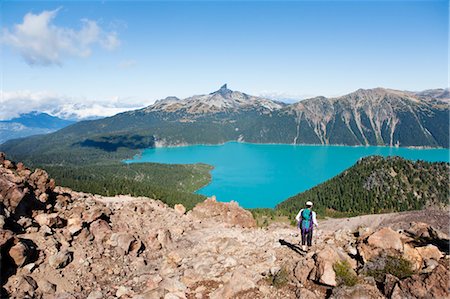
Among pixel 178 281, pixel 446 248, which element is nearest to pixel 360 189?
pixel 446 248

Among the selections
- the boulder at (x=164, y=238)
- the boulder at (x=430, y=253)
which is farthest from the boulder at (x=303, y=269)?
the boulder at (x=164, y=238)

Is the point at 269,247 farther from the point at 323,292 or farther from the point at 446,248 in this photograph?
the point at 446,248

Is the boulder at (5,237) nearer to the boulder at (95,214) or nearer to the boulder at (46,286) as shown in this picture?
the boulder at (46,286)

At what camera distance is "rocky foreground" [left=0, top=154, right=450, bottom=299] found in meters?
15.0

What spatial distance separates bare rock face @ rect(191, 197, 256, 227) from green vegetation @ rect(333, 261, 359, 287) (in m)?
20.4

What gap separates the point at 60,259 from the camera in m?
17.0

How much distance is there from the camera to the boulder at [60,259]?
1668cm

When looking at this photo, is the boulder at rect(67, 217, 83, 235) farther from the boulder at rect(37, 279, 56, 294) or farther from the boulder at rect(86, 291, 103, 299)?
the boulder at rect(86, 291, 103, 299)

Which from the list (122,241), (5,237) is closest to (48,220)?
(5,237)

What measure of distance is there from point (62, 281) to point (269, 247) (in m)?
12.6

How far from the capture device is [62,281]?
52.9 feet

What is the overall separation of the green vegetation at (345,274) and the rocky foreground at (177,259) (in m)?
0.05

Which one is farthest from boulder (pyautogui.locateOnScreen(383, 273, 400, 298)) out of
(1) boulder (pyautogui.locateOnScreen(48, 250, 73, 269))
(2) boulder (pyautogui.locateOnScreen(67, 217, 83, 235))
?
(2) boulder (pyautogui.locateOnScreen(67, 217, 83, 235))

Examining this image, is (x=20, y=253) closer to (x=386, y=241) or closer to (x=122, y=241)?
(x=122, y=241)
